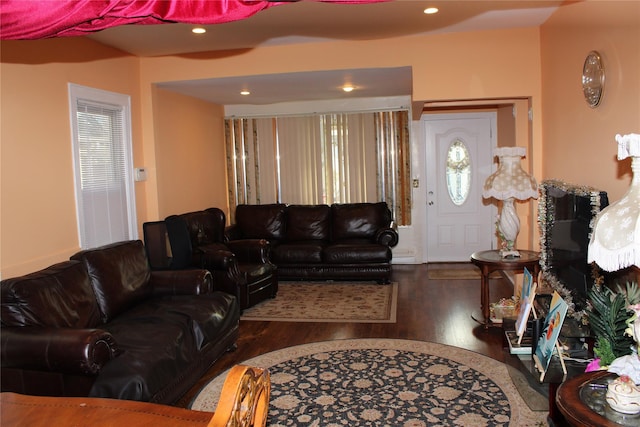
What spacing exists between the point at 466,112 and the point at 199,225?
3925mm

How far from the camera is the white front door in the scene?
7453 millimetres

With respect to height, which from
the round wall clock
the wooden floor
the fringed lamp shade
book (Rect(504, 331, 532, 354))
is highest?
the round wall clock

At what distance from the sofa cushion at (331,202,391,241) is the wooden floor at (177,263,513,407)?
4.08ft

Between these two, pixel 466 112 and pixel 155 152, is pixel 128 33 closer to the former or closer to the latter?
pixel 155 152

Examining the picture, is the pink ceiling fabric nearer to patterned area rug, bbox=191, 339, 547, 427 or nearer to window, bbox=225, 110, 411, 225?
patterned area rug, bbox=191, 339, 547, 427

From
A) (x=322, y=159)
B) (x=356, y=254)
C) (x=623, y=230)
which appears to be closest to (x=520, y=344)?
(x=623, y=230)

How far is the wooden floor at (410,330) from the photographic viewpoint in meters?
4.10

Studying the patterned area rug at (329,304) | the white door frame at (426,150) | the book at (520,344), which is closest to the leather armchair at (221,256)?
the patterned area rug at (329,304)

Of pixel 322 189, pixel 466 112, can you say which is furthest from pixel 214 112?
pixel 466 112

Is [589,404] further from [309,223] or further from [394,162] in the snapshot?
[394,162]

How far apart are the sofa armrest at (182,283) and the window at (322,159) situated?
3.77m

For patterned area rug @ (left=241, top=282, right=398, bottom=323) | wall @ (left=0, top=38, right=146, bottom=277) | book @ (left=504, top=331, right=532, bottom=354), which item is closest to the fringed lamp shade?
book @ (left=504, top=331, right=532, bottom=354)

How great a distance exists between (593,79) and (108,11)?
2.78m

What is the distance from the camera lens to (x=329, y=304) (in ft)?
18.0
